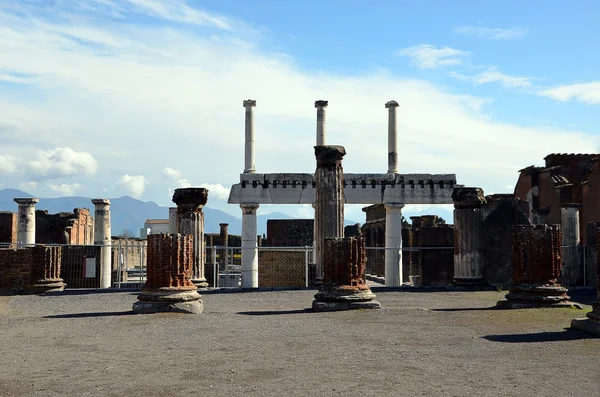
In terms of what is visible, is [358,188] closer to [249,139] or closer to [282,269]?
[282,269]

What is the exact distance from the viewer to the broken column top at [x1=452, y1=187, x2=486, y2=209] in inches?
838

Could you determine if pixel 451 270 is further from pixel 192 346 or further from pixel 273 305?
pixel 192 346

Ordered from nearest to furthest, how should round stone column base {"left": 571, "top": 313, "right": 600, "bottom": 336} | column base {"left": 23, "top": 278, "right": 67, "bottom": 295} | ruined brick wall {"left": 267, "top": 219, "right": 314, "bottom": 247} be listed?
round stone column base {"left": 571, "top": 313, "right": 600, "bottom": 336} → column base {"left": 23, "top": 278, "right": 67, "bottom": 295} → ruined brick wall {"left": 267, "top": 219, "right": 314, "bottom": 247}

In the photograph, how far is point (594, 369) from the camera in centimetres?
809

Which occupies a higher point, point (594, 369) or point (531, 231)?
point (531, 231)

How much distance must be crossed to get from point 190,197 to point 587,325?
38.4 feet

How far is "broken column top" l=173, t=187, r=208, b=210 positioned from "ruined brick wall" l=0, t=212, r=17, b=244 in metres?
15.3

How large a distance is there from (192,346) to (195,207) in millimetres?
10302

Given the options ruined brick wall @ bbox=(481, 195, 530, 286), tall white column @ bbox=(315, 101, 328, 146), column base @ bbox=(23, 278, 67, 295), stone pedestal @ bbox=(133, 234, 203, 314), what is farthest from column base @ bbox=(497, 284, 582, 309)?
tall white column @ bbox=(315, 101, 328, 146)

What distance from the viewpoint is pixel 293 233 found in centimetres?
4384

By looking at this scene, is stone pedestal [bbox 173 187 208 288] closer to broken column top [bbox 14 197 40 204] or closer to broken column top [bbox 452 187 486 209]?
broken column top [bbox 452 187 486 209]

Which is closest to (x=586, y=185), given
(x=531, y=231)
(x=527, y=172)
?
(x=527, y=172)

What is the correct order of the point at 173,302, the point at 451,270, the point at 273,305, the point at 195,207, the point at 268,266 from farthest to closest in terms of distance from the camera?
the point at 451,270 < the point at 268,266 < the point at 195,207 < the point at 273,305 < the point at 173,302

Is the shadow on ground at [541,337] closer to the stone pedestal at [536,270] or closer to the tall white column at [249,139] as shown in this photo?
the stone pedestal at [536,270]
